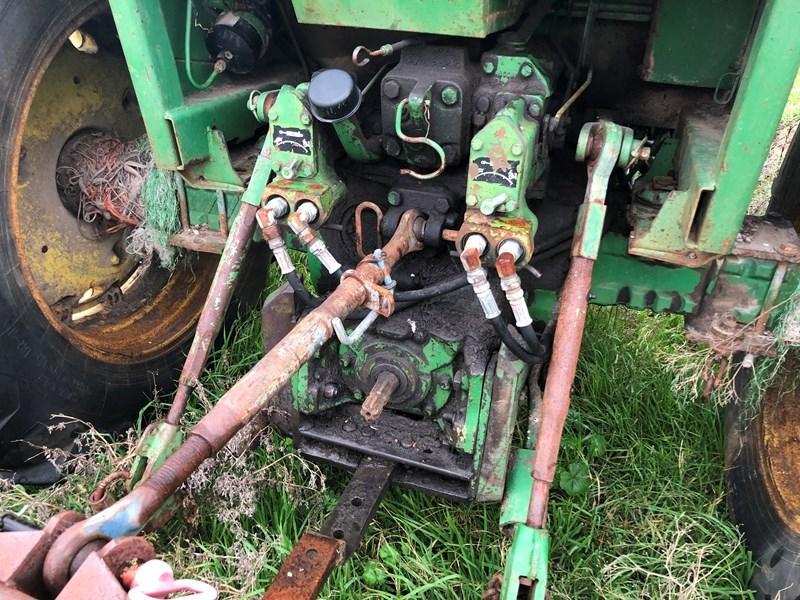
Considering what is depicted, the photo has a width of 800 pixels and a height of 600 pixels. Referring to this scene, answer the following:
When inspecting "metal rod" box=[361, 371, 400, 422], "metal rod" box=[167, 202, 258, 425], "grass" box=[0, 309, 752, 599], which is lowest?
"grass" box=[0, 309, 752, 599]

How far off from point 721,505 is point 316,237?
154cm

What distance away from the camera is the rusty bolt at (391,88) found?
150 cm

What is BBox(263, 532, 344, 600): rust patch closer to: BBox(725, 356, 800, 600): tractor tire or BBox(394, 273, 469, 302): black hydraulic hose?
BBox(394, 273, 469, 302): black hydraulic hose

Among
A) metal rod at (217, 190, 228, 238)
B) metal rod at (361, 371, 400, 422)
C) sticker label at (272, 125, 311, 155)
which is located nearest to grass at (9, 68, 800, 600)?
metal rod at (361, 371, 400, 422)

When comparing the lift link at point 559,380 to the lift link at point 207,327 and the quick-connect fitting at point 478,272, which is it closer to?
the quick-connect fitting at point 478,272

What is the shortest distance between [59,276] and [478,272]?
1.42 m

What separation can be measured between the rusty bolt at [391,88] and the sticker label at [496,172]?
28 centimetres

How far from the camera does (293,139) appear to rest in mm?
1513

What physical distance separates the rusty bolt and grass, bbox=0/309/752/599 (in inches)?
41.7

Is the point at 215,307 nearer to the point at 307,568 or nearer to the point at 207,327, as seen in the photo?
the point at 207,327

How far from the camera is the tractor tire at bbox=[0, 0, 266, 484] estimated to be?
1734mm

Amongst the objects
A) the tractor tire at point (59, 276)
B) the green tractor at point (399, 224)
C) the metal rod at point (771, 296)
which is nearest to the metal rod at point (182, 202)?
the green tractor at point (399, 224)

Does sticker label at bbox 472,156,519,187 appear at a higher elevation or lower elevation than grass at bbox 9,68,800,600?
higher

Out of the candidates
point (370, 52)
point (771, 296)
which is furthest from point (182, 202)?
point (771, 296)
